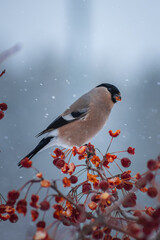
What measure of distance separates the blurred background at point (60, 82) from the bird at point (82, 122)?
0.82 metres

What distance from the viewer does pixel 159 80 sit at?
8.73ft

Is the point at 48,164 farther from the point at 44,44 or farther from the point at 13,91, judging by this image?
the point at 44,44

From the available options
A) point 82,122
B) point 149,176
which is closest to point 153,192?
point 149,176

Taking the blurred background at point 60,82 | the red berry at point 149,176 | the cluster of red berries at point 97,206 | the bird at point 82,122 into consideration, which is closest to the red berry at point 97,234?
the cluster of red berries at point 97,206

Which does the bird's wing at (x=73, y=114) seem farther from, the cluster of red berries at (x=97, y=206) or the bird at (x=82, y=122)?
the cluster of red berries at (x=97, y=206)

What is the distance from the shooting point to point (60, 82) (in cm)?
225

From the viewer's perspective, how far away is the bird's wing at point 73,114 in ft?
2.75

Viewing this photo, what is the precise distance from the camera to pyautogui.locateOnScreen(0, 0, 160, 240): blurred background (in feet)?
6.26

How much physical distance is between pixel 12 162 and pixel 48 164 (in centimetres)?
30

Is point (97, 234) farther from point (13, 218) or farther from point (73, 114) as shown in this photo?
point (73, 114)

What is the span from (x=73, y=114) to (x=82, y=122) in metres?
0.04

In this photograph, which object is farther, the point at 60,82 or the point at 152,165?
the point at 60,82

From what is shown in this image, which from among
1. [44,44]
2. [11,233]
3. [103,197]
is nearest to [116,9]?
[44,44]

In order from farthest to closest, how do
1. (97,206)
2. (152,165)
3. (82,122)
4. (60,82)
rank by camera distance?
(60,82) < (82,122) < (97,206) < (152,165)
